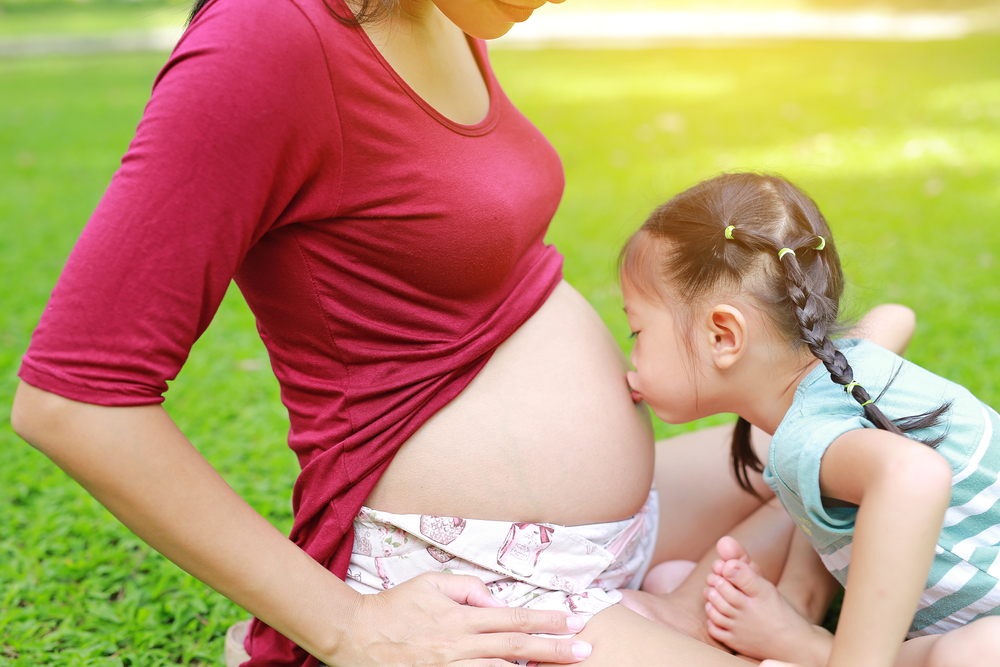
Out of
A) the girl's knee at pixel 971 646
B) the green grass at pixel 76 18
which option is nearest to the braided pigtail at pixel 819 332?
the girl's knee at pixel 971 646

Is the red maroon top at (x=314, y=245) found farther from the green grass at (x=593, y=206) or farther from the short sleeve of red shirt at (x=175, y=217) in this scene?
the green grass at (x=593, y=206)

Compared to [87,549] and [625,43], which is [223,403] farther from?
[625,43]

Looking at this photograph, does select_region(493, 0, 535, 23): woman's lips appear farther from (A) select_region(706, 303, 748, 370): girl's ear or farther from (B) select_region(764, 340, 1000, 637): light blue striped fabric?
(B) select_region(764, 340, 1000, 637): light blue striped fabric

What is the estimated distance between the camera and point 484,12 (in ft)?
4.49

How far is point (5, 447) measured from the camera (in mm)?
2719

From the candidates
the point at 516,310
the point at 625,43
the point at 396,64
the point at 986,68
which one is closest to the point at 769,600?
the point at 516,310

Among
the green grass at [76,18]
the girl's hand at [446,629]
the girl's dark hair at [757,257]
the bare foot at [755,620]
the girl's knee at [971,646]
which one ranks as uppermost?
the girl's dark hair at [757,257]

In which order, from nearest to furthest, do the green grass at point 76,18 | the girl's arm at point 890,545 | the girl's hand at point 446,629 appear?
the girl's arm at point 890,545
the girl's hand at point 446,629
the green grass at point 76,18

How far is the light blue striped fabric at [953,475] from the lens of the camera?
4.34ft

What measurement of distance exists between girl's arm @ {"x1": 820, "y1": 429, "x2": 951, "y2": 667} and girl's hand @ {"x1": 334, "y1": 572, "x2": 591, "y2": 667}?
1.39 feet

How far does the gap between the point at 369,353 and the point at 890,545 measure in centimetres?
84

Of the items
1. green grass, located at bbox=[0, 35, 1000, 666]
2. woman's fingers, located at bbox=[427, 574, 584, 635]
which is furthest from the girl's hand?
green grass, located at bbox=[0, 35, 1000, 666]

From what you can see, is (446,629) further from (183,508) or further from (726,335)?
(726,335)

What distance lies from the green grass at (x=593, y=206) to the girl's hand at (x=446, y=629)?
0.80 metres
